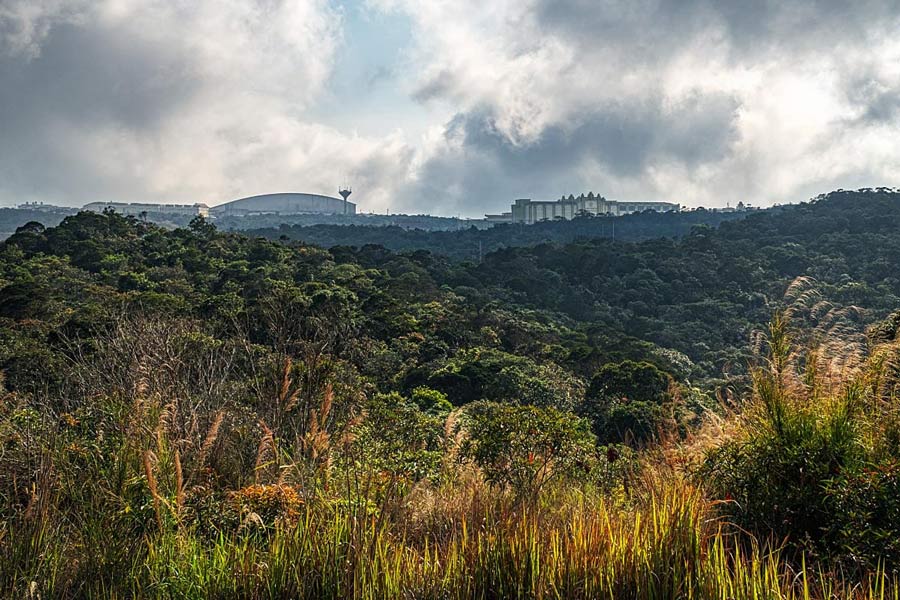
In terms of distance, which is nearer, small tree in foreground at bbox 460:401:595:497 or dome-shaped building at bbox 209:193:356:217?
small tree in foreground at bbox 460:401:595:497

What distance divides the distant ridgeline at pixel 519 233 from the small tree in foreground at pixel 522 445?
65.5 meters

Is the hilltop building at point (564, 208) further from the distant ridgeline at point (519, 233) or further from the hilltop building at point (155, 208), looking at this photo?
the hilltop building at point (155, 208)

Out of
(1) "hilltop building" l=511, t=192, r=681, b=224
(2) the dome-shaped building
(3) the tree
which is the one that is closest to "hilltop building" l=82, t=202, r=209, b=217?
(2) the dome-shaped building

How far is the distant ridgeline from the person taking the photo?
76.9 meters

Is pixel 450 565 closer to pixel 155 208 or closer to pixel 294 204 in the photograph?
pixel 155 208

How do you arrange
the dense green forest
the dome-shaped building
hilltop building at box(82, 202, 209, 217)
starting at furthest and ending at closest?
the dome-shaped building < hilltop building at box(82, 202, 209, 217) < the dense green forest

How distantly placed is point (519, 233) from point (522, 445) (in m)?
74.9

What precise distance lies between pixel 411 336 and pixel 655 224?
2522 inches

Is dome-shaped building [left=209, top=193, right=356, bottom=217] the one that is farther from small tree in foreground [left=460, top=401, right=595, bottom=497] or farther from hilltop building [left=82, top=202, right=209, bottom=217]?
small tree in foreground [left=460, top=401, right=595, bottom=497]

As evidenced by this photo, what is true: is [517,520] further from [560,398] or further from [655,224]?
[655,224]

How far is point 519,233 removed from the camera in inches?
3201

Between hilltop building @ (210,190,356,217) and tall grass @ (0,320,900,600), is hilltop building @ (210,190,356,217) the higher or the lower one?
the higher one

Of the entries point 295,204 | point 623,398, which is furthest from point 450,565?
point 295,204

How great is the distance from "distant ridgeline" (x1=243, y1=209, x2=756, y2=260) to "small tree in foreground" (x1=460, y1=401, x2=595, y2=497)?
215ft
